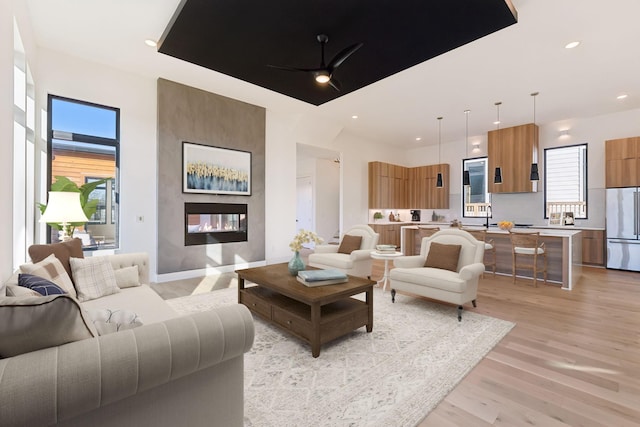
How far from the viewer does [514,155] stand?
21.8 feet

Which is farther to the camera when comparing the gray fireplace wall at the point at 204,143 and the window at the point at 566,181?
the window at the point at 566,181

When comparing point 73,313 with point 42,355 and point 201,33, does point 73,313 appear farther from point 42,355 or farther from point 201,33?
point 201,33

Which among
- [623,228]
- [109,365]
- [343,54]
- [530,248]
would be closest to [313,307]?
[109,365]

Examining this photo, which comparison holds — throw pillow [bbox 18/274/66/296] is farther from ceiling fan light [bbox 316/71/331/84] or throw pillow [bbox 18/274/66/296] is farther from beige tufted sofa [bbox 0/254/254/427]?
ceiling fan light [bbox 316/71/331/84]

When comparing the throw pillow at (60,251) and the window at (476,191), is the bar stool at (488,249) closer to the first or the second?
the window at (476,191)

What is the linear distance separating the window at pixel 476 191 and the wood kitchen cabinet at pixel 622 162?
2.41 m

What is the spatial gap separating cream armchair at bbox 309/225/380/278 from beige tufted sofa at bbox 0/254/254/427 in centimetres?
304

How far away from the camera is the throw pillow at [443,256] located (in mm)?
3428

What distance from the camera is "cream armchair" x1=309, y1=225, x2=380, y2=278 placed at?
4.25 metres

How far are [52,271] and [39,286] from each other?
0.73m

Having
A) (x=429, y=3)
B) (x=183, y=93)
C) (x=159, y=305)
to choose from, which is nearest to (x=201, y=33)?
(x=183, y=93)

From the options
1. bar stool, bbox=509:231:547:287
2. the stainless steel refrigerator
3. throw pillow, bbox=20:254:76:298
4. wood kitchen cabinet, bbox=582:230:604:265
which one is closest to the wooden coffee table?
throw pillow, bbox=20:254:76:298

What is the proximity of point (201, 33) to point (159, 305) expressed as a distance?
9.17 ft

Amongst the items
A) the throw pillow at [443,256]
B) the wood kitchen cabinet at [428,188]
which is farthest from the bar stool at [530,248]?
the wood kitchen cabinet at [428,188]
